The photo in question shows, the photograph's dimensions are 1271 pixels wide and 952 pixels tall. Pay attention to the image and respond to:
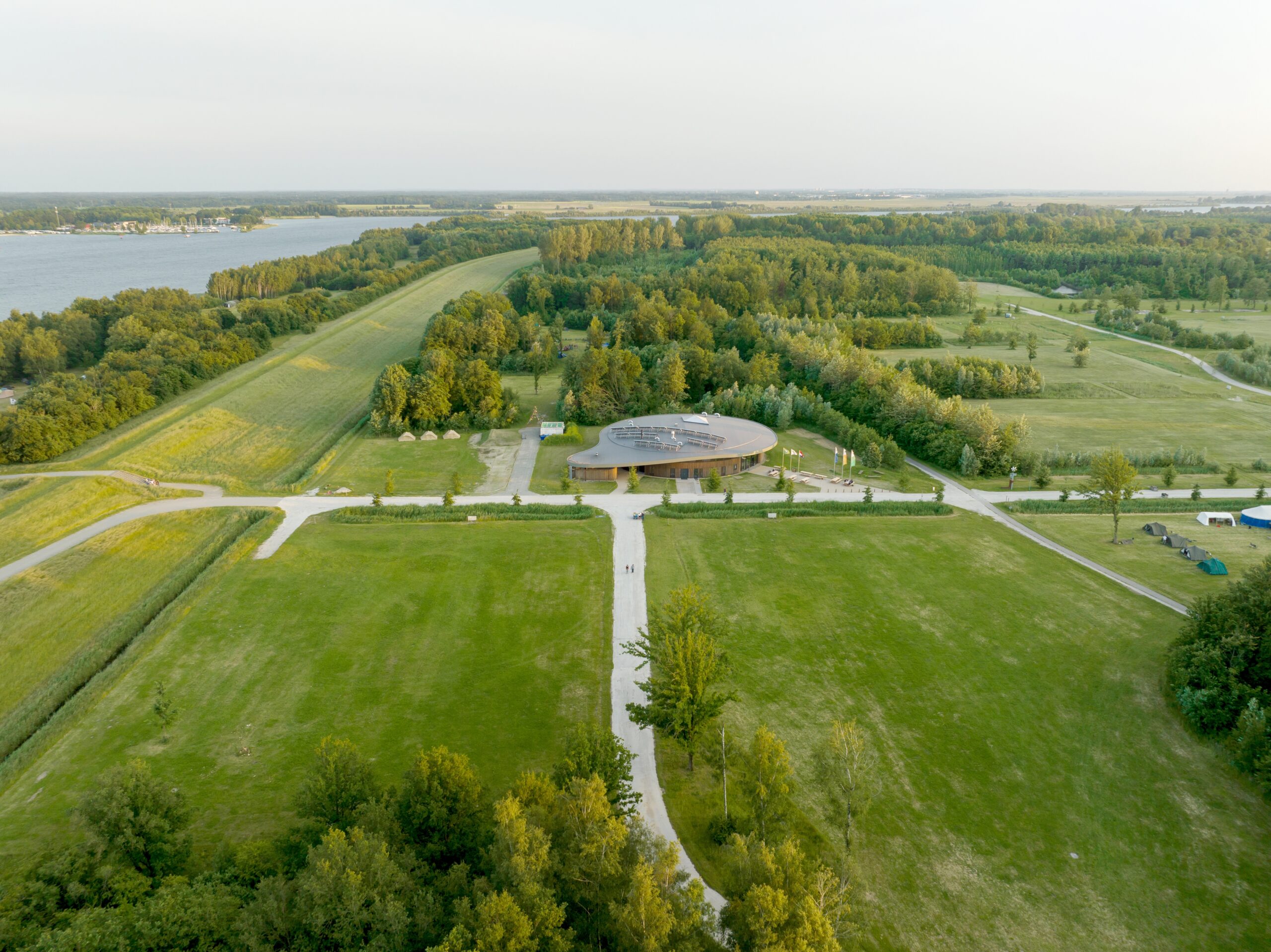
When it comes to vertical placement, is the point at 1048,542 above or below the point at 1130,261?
below

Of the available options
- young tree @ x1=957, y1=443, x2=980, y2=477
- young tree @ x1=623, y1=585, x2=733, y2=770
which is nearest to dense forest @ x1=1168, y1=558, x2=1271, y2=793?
young tree @ x1=623, y1=585, x2=733, y2=770

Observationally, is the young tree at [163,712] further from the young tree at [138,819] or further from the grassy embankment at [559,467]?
the grassy embankment at [559,467]

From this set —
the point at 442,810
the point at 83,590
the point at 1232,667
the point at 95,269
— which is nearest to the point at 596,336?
the point at 83,590

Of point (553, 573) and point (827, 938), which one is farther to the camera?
point (553, 573)

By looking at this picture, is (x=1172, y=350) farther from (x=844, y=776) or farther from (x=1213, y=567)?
(x=844, y=776)

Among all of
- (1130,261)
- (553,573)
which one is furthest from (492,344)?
(1130,261)

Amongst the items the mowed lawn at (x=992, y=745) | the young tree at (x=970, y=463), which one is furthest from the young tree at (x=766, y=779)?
the young tree at (x=970, y=463)

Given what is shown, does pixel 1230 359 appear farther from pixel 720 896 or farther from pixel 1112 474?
pixel 720 896
